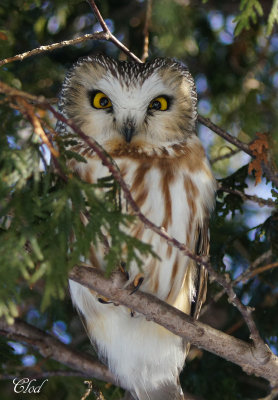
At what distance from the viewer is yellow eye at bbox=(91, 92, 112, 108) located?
9.45 ft

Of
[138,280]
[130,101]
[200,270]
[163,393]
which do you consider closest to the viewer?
[138,280]

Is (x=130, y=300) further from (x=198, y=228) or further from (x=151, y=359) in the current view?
(x=151, y=359)

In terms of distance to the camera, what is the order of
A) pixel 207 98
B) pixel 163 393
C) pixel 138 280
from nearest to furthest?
pixel 138 280, pixel 163 393, pixel 207 98

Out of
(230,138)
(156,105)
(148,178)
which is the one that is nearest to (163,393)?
(148,178)

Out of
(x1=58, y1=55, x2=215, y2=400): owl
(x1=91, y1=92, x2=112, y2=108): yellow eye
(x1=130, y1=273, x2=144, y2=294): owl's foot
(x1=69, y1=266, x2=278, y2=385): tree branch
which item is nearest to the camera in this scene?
(x1=69, y1=266, x2=278, y2=385): tree branch

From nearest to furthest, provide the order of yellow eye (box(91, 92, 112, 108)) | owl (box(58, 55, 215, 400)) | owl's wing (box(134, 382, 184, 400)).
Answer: owl (box(58, 55, 215, 400)) → yellow eye (box(91, 92, 112, 108)) → owl's wing (box(134, 382, 184, 400))

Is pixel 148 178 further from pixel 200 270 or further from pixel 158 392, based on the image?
pixel 158 392

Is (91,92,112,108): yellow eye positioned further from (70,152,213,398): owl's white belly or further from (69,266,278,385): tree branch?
(69,266,278,385): tree branch

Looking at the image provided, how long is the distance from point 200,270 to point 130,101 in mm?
973

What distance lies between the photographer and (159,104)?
2938 millimetres

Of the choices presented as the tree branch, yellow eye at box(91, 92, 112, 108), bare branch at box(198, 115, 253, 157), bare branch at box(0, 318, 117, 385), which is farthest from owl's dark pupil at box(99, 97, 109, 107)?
bare branch at box(0, 318, 117, 385)

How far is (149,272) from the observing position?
2877 mm

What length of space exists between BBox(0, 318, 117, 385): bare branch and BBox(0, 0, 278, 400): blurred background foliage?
0.16 meters

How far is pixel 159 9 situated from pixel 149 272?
158 cm
